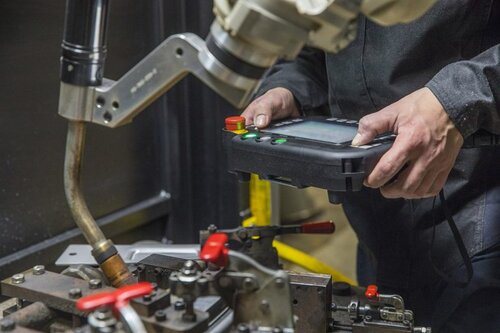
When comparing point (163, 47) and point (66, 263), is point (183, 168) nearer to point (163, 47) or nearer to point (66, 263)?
point (66, 263)

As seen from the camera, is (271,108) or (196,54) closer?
(196,54)

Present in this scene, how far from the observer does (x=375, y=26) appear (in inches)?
44.8

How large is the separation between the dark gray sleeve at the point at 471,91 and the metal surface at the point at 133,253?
410 millimetres

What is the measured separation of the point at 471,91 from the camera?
952 mm

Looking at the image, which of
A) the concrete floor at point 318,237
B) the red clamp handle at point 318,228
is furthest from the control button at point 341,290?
the concrete floor at point 318,237

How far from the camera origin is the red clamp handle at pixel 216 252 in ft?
2.31

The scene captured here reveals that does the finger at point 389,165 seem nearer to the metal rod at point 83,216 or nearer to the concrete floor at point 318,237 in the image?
the metal rod at point 83,216

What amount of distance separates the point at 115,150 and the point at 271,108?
1.85 feet

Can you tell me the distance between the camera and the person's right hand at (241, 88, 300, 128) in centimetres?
109

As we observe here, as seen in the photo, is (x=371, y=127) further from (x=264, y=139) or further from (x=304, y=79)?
(x=304, y=79)

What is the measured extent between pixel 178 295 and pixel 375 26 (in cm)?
61

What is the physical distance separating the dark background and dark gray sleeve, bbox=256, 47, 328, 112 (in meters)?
0.42

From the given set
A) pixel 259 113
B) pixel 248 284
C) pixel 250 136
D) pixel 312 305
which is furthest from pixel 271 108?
pixel 248 284

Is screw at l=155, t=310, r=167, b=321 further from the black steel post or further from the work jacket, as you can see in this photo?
the work jacket
